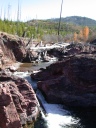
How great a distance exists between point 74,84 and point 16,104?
1313 cm

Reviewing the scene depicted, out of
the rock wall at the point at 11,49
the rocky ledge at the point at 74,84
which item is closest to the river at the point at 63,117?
the rocky ledge at the point at 74,84

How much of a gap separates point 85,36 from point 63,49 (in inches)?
2689

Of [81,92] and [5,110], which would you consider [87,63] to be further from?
[5,110]

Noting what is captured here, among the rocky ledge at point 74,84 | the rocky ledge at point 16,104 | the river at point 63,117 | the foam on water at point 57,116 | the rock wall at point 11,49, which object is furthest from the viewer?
the rock wall at point 11,49

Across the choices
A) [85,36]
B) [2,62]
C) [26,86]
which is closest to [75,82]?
[26,86]

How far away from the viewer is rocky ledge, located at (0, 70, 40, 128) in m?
25.4

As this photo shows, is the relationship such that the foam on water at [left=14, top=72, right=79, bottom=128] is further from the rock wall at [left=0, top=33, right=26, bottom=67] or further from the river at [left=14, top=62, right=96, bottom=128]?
the rock wall at [left=0, top=33, right=26, bottom=67]

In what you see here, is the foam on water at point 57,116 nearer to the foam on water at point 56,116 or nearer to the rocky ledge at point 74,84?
the foam on water at point 56,116

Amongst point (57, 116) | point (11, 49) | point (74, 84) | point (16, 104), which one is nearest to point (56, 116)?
point (57, 116)

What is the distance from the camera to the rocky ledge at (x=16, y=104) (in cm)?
2539

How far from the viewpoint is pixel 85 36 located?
15512 cm

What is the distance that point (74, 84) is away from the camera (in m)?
39.0

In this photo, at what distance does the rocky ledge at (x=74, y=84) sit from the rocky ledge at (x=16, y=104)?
6.47 m

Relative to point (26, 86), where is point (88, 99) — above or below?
below
